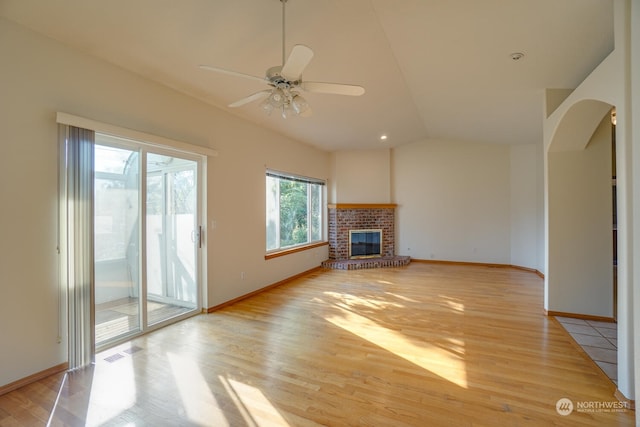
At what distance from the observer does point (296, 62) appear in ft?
6.13

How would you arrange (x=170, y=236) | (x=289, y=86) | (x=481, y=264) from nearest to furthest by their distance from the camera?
(x=289, y=86) < (x=170, y=236) < (x=481, y=264)

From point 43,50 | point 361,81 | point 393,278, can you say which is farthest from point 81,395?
point 393,278

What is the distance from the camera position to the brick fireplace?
7.04 meters

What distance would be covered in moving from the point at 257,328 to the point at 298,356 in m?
0.83

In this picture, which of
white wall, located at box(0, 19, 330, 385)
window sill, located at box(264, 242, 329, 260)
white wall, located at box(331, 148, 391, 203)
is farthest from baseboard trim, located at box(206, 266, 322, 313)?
white wall, located at box(331, 148, 391, 203)

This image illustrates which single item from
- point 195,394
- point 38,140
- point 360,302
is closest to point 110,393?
point 195,394

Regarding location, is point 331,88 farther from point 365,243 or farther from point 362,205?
point 365,243

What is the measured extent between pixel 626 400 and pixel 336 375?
2013 millimetres

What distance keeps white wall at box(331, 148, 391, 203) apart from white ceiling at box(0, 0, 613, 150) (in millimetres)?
3159

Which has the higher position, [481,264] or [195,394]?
[481,264]

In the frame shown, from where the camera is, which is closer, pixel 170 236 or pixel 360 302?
pixel 170 236

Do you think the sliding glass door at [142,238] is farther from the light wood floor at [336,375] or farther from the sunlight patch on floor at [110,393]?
the sunlight patch on floor at [110,393]

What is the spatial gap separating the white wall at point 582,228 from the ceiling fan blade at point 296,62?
341 centimetres

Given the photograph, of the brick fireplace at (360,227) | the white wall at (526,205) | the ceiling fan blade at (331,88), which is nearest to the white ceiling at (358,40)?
the ceiling fan blade at (331,88)
